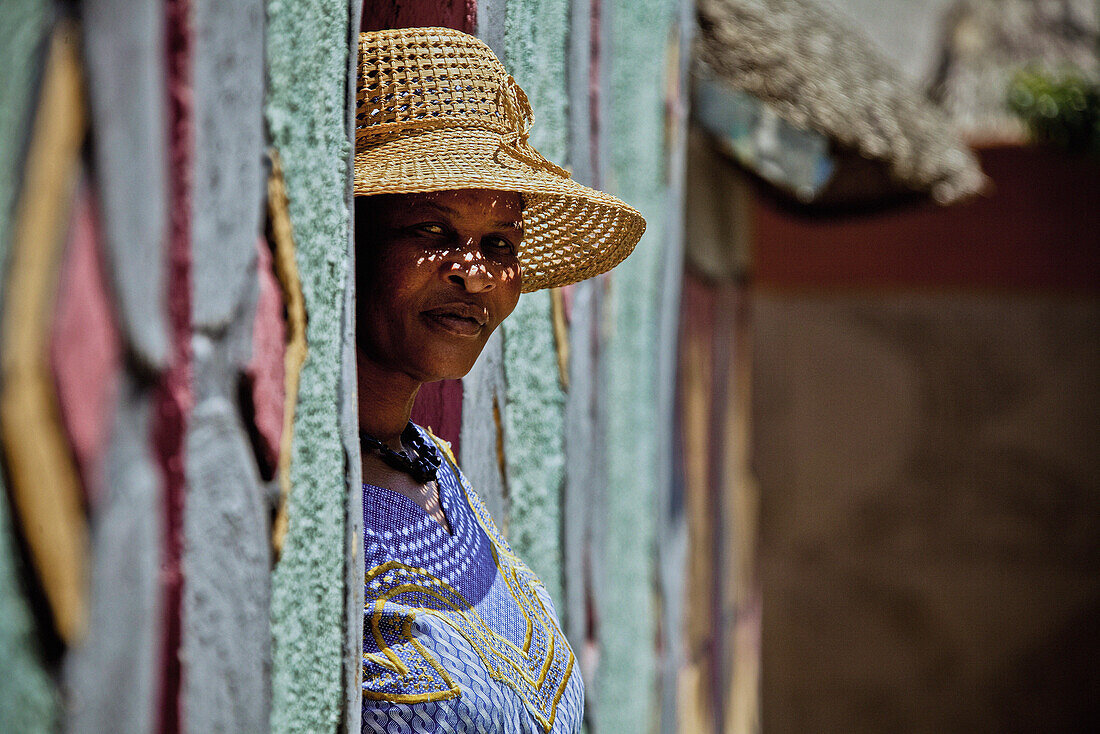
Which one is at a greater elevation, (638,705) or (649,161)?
(649,161)

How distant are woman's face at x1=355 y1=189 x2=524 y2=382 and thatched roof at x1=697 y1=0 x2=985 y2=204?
2.22 meters

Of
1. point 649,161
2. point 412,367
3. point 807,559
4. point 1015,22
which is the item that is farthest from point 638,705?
point 1015,22

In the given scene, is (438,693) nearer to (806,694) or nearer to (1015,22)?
(806,694)

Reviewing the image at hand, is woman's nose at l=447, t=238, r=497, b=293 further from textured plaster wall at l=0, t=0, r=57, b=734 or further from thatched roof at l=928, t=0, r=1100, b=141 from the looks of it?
thatched roof at l=928, t=0, r=1100, b=141

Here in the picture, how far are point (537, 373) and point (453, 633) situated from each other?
3.36 ft

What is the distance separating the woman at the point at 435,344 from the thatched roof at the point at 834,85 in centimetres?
214

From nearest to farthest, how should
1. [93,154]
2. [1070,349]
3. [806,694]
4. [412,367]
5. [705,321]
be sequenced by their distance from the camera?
[93,154]
[412,367]
[705,321]
[1070,349]
[806,694]

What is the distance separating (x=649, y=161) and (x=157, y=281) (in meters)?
2.26

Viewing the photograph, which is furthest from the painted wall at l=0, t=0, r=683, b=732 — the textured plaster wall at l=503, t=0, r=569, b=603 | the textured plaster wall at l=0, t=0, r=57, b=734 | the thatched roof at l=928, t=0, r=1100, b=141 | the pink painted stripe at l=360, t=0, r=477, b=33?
the thatched roof at l=928, t=0, r=1100, b=141

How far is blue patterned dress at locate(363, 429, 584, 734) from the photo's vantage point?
1263mm

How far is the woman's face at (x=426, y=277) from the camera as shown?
1.39 metres

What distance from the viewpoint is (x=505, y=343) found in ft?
7.02

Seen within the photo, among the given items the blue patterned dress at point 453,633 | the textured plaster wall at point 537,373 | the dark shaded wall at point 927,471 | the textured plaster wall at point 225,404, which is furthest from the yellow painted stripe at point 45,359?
the dark shaded wall at point 927,471

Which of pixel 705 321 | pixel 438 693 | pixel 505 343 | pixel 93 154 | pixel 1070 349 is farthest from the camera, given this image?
pixel 1070 349
